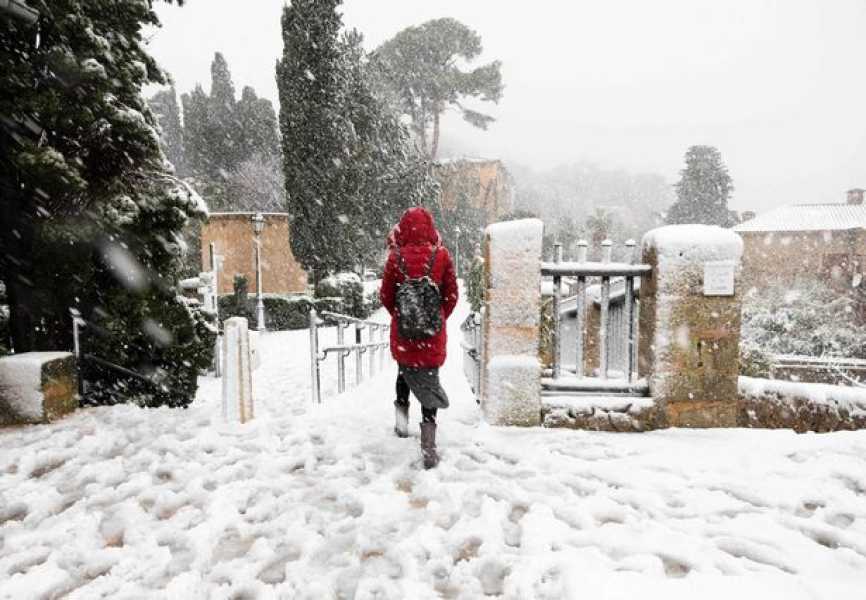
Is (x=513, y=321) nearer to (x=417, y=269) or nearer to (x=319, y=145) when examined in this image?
(x=417, y=269)

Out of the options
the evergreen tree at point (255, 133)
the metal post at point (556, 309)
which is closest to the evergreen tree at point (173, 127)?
the evergreen tree at point (255, 133)

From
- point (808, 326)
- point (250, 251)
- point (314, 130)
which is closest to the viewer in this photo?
point (314, 130)

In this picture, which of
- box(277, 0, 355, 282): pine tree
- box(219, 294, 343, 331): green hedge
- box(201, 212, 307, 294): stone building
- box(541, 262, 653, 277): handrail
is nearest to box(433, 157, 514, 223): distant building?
box(201, 212, 307, 294): stone building

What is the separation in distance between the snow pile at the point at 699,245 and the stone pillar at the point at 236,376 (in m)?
3.50

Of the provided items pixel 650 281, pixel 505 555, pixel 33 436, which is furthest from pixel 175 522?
pixel 650 281

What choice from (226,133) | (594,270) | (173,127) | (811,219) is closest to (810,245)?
(811,219)

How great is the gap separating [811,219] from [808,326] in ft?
35.7

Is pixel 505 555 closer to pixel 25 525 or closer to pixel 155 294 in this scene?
pixel 25 525

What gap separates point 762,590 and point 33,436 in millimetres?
4762

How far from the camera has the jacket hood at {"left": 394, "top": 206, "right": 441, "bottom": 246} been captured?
334cm

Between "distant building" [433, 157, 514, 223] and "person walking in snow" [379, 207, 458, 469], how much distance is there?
41.1 meters

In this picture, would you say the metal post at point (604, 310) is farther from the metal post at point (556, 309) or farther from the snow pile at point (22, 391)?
the snow pile at point (22, 391)

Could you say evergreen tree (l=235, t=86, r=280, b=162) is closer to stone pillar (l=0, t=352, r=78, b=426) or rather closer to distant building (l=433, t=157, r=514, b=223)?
distant building (l=433, t=157, r=514, b=223)

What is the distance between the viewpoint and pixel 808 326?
21172 mm
